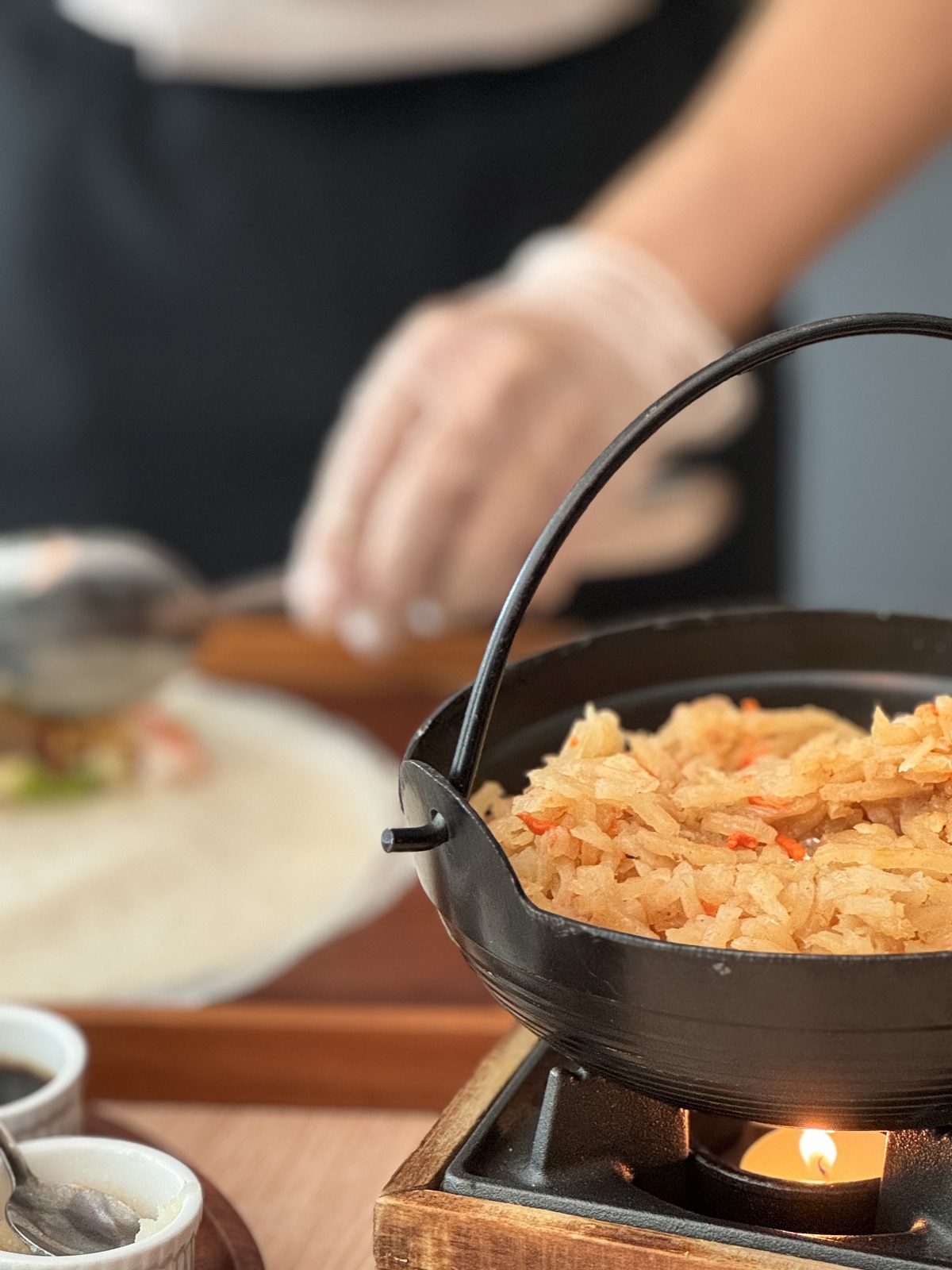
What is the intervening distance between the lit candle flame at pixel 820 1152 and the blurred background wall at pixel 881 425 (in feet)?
9.35

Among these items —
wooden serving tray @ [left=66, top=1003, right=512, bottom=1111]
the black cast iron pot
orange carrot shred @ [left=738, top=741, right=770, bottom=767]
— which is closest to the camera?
the black cast iron pot

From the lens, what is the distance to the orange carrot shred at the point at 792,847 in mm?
833

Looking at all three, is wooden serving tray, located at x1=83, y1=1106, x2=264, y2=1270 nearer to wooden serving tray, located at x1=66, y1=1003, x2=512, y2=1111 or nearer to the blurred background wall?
wooden serving tray, located at x1=66, y1=1003, x2=512, y2=1111

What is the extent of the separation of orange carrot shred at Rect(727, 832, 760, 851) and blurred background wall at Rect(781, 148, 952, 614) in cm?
286

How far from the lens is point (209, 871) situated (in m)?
1.81

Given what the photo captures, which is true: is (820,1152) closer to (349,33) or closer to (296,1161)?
(296,1161)

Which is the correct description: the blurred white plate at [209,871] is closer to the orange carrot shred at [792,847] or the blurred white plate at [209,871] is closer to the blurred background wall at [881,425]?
the orange carrot shred at [792,847]

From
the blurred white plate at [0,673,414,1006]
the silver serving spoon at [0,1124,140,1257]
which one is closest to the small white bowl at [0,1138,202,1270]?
the silver serving spoon at [0,1124,140,1257]

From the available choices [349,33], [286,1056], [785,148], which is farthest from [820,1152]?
[349,33]

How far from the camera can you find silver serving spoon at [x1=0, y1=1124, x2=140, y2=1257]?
34.4 inches

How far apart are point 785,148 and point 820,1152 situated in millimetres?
1655

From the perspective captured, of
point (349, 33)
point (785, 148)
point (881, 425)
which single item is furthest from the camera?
point (881, 425)

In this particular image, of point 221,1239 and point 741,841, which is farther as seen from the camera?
point 221,1239

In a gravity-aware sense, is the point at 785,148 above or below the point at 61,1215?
above
